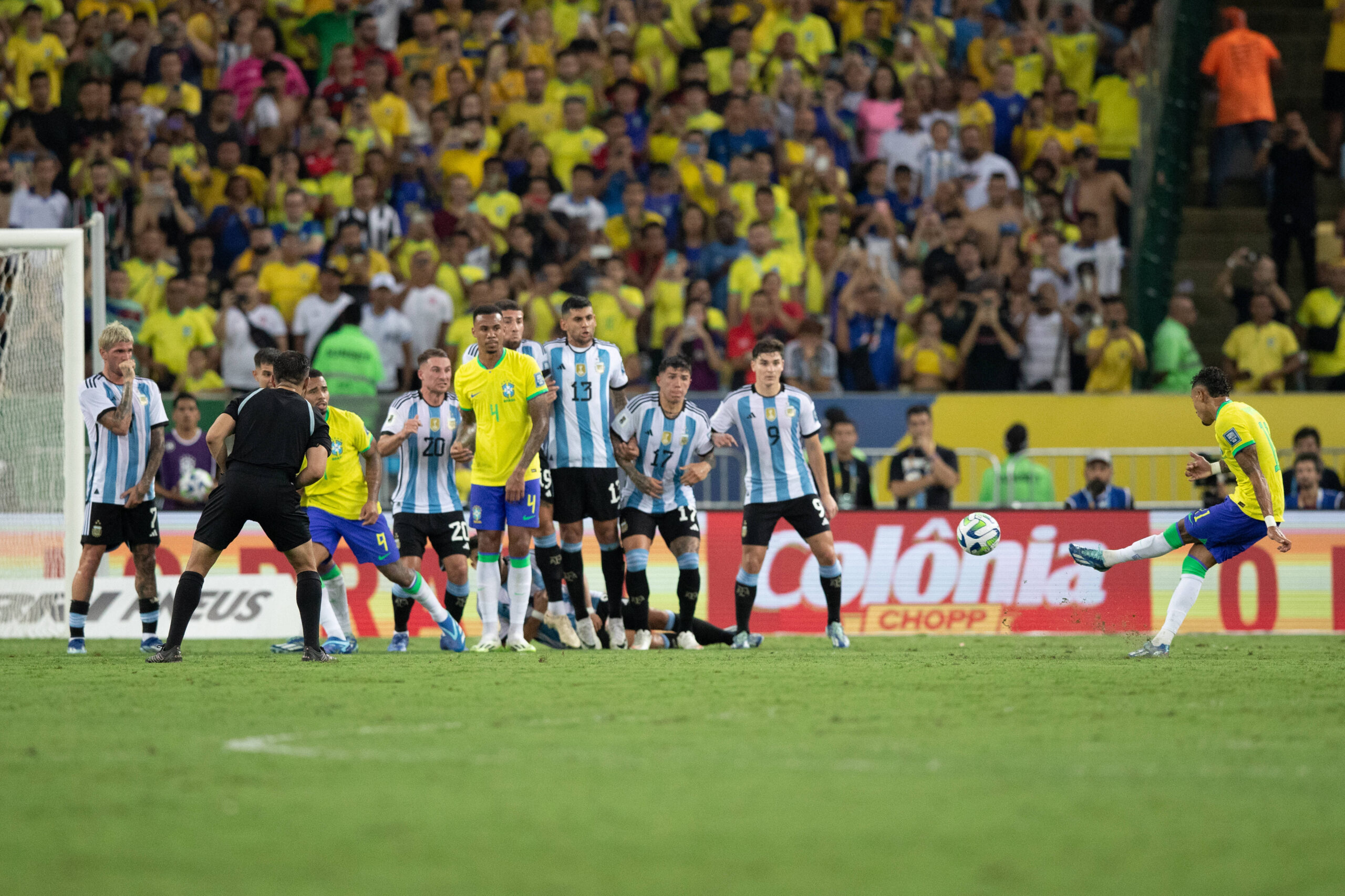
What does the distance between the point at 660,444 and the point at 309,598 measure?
3.59 meters

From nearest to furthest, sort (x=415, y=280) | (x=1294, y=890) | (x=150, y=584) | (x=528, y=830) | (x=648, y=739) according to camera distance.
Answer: (x=1294, y=890), (x=528, y=830), (x=648, y=739), (x=150, y=584), (x=415, y=280)

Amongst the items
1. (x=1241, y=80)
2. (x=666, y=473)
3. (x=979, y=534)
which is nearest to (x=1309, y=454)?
(x=979, y=534)

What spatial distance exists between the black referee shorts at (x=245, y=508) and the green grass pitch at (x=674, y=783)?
3.27 ft

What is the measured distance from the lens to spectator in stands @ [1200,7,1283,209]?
810 inches

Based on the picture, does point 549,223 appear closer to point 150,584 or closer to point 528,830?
point 150,584

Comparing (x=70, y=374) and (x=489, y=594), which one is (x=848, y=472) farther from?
(x=70, y=374)

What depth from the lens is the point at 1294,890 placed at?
4.66 m

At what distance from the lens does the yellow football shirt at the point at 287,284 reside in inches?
730

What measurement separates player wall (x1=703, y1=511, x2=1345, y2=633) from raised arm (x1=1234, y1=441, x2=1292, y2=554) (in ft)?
15.5

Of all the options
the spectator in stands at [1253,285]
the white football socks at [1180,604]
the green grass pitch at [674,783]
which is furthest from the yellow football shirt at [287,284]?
the spectator in stands at [1253,285]

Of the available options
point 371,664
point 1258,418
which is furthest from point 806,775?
point 1258,418

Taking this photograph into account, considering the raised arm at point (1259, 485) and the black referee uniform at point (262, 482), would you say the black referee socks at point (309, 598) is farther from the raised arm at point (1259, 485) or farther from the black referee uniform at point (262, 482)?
the raised arm at point (1259, 485)

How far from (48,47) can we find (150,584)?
993 centimetres

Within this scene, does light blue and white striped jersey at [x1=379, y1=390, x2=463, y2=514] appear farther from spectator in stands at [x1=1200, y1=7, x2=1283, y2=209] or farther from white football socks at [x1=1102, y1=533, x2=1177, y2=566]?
spectator in stands at [x1=1200, y1=7, x2=1283, y2=209]
